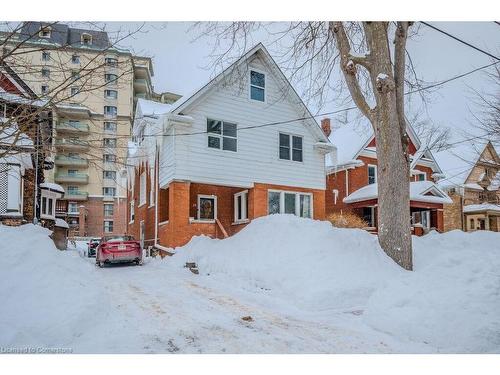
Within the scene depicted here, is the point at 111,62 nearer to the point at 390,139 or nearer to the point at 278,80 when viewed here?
the point at 390,139

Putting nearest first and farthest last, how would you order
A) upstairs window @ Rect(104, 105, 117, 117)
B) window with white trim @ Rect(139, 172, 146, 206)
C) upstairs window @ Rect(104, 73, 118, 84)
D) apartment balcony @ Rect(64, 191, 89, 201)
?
1. upstairs window @ Rect(104, 73, 118, 84)
2. upstairs window @ Rect(104, 105, 117, 117)
3. apartment balcony @ Rect(64, 191, 89, 201)
4. window with white trim @ Rect(139, 172, 146, 206)

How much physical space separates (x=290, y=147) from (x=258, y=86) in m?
1.91

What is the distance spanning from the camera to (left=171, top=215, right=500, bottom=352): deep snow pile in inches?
136

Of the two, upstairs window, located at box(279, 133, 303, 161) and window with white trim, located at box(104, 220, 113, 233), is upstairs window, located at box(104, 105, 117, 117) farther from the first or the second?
upstairs window, located at box(279, 133, 303, 161)

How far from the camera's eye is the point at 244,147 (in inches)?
388

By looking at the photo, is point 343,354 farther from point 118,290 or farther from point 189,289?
point 118,290

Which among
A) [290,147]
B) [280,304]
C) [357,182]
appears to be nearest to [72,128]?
[280,304]

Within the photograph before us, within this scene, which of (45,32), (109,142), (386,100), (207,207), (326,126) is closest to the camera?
(45,32)

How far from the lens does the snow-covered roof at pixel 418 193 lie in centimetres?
1060

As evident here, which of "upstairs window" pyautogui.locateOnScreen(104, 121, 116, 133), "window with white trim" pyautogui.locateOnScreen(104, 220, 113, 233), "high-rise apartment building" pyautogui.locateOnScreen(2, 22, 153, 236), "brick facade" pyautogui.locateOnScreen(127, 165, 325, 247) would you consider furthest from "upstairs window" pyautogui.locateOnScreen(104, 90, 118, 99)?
"brick facade" pyautogui.locateOnScreen(127, 165, 325, 247)

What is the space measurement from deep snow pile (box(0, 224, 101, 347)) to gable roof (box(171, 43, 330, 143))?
4647 mm

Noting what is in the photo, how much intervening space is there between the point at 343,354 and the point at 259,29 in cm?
442

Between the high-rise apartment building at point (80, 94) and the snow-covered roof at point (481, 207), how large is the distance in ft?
16.2
